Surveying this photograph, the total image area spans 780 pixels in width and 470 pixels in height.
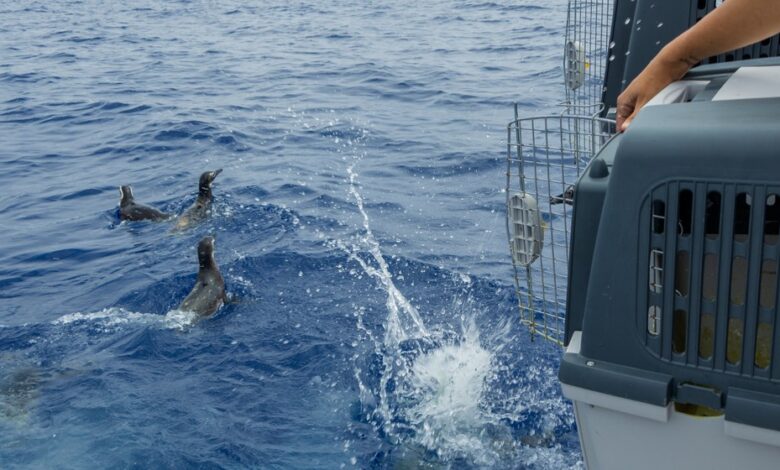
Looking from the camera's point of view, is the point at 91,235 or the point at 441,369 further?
the point at 91,235

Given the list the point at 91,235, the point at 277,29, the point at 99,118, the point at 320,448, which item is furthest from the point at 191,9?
the point at 320,448

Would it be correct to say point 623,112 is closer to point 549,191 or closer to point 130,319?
point 549,191

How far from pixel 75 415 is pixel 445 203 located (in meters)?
4.75

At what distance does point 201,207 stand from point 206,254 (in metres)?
1.88

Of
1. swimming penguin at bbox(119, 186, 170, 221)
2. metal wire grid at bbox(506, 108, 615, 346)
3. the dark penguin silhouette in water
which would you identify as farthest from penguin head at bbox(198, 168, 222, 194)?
metal wire grid at bbox(506, 108, 615, 346)

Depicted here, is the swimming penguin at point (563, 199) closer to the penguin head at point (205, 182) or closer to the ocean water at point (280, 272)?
the ocean water at point (280, 272)

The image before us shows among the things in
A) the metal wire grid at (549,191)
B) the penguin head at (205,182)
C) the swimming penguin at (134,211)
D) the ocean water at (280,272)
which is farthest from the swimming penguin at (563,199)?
the swimming penguin at (134,211)

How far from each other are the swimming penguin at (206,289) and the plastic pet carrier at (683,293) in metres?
5.05

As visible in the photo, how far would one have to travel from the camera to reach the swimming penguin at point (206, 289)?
6969 mm

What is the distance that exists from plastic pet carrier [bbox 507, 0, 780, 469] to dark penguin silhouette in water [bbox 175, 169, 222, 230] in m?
7.22

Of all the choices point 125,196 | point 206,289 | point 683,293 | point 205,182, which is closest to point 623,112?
point 683,293

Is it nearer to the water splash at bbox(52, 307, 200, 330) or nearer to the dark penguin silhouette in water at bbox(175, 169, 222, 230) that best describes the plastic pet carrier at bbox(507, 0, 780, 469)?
the water splash at bbox(52, 307, 200, 330)

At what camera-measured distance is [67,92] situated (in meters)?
16.4

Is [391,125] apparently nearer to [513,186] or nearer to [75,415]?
[513,186]
